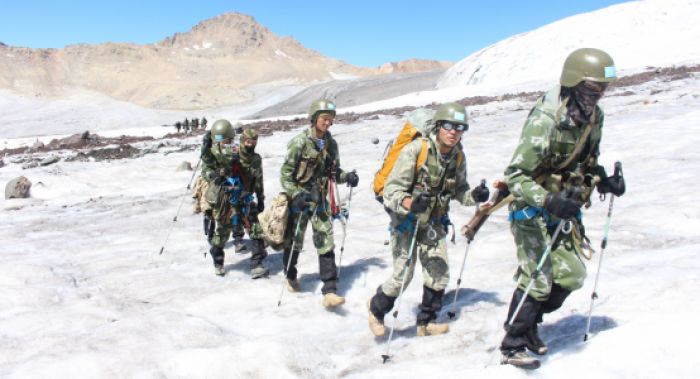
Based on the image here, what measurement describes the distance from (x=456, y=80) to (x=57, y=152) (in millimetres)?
45004

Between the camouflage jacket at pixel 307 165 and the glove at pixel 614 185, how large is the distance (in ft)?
12.0

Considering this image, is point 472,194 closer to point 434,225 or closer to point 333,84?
point 434,225

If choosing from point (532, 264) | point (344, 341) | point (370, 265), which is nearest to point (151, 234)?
point (370, 265)

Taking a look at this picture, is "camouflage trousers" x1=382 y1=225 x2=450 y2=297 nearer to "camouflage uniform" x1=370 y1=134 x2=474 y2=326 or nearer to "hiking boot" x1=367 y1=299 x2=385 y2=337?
"camouflage uniform" x1=370 y1=134 x2=474 y2=326

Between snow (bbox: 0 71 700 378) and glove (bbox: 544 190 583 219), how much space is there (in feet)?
4.37

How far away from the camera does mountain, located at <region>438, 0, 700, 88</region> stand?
44.9 meters

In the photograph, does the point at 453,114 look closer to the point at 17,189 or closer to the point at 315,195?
the point at 315,195

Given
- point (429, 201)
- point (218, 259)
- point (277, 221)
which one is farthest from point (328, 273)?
point (429, 201)

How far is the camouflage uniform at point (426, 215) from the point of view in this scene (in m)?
5.14

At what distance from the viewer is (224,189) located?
844 cm

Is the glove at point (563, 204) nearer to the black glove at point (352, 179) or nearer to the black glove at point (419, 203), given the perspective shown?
the black glove at point (419, 203)

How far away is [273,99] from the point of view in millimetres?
81500

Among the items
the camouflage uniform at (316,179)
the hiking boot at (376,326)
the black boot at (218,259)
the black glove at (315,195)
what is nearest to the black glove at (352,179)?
the camouflage uniform at (316,179)

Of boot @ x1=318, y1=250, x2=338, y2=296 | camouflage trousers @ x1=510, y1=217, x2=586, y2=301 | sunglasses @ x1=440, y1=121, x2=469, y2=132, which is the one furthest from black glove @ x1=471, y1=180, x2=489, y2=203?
boot @ x1=318, y1=250, x2=338, y2=296
